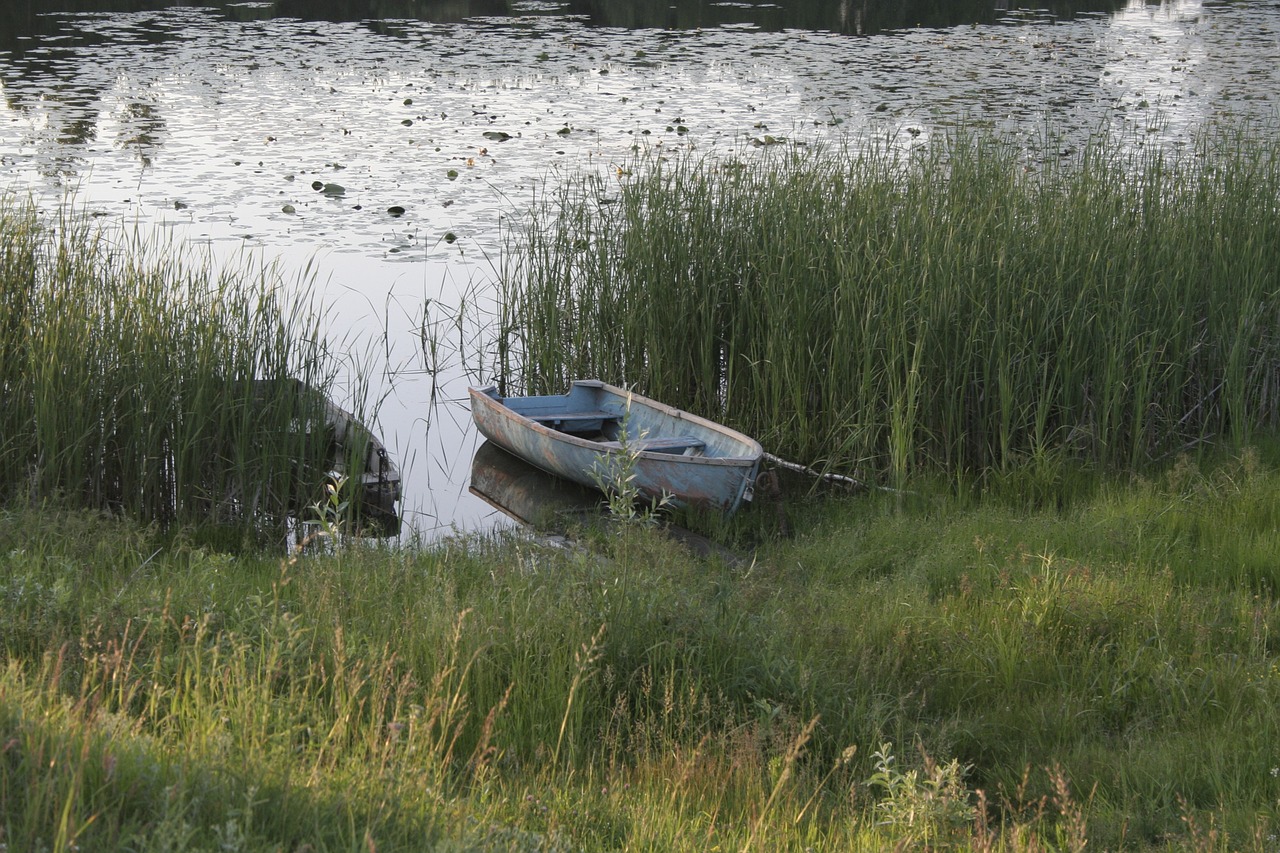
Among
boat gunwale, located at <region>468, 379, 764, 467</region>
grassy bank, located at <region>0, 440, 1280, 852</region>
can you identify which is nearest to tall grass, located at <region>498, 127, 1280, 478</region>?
boat gunwale, located at <region>468, 379, 764, 467</region>

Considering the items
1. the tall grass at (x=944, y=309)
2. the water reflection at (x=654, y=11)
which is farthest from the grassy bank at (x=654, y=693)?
the water reflection at (x=654, y=11)

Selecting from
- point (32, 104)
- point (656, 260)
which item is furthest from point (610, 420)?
point (32, 104)

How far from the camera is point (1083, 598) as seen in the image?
489 centimetres

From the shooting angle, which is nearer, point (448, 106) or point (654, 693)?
point (654, 693)

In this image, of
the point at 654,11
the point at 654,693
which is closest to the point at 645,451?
the point at 654,693

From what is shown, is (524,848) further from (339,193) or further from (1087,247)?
(339,193)

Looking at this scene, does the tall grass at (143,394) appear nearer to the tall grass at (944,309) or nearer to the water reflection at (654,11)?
the tall grass at (944,309)

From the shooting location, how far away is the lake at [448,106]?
34.8ft

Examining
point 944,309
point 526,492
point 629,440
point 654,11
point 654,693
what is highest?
point 654,11

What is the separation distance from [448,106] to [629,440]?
36.5 ft

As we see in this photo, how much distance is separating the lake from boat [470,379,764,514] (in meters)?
0.56

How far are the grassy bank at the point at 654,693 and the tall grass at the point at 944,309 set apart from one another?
3.79 feet

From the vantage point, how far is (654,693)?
4176mm

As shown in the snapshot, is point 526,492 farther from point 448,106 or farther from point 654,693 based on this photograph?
point 448,106
